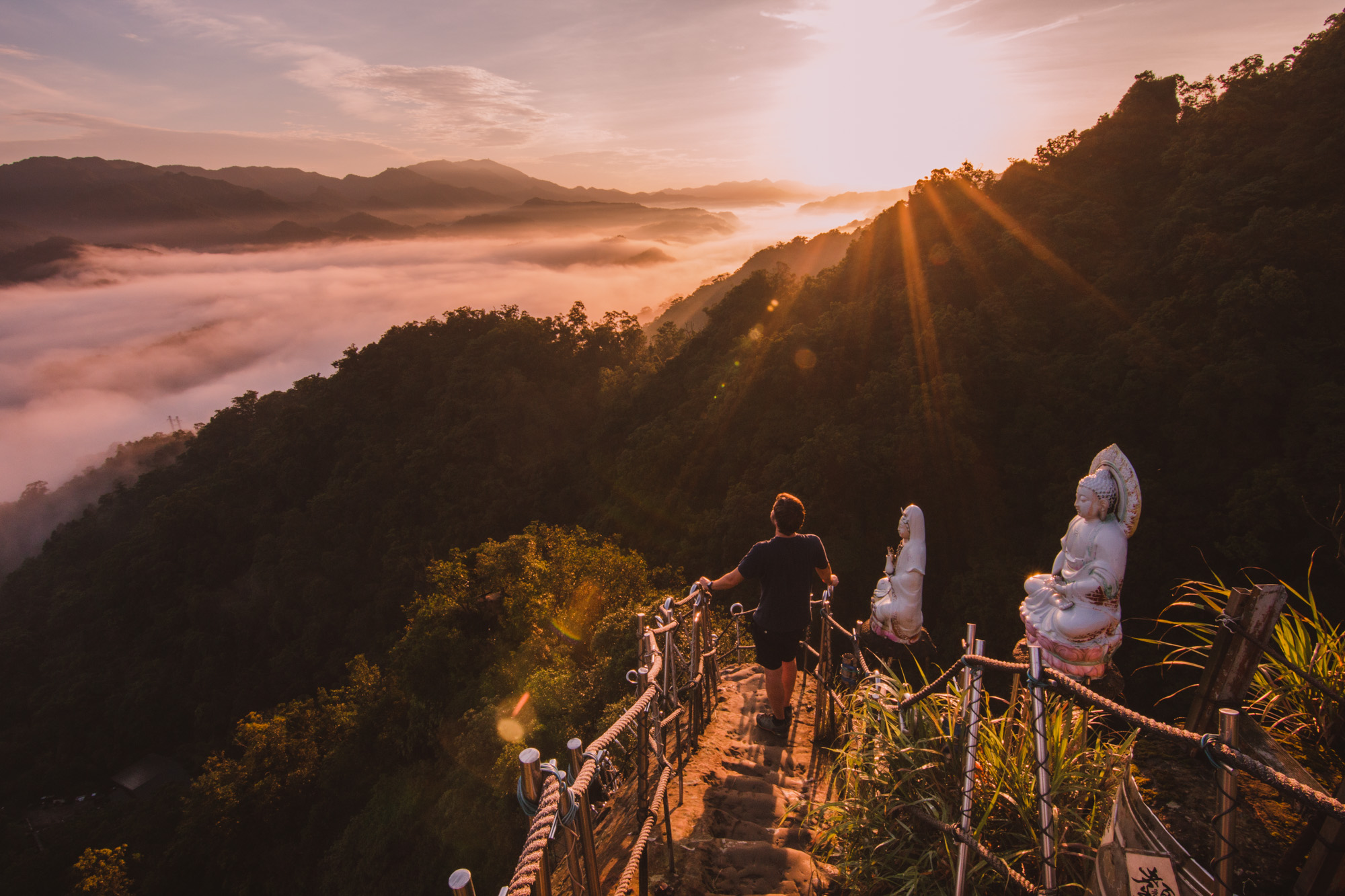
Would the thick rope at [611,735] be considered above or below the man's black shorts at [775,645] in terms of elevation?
above

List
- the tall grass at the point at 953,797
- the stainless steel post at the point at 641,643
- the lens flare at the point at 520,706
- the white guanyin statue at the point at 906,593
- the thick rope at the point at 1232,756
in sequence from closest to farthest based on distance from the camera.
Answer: the thick rope at the point at 1232,756 → the tall grass at the point at 953,797 → the stainless steel post at the point at 641,643 → the white guanyin statue at the point at 906,593 → the lens flare at the point at 520,706

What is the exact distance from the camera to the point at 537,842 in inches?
58.2

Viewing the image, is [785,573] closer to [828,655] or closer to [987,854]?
[828,655]

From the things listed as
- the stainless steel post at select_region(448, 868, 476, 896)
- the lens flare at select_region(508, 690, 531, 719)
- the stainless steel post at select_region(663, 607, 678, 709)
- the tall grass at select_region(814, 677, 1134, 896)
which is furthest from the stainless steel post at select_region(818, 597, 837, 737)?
the lens flare at select_region(508, 690, 531, 719)

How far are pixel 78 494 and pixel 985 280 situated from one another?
89.2 m

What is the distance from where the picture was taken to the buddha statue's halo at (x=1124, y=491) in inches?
149

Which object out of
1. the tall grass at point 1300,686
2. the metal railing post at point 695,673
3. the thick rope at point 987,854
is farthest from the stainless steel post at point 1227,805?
the metal railing post at point 695,673

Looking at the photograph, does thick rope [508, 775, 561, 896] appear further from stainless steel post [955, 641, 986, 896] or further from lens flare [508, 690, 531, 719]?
lens flare [508, 690, 531, 719]

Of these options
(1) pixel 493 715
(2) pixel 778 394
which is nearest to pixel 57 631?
(1) pixel 493 715

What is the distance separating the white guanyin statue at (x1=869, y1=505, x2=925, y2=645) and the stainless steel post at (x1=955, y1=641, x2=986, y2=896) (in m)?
2.48

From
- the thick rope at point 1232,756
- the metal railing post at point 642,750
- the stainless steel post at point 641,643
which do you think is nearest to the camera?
the thick rope at point 1232,756

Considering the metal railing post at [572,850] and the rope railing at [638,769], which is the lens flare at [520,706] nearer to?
the rope railing at [638,769]

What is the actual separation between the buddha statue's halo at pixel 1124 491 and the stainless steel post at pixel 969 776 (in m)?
2.38

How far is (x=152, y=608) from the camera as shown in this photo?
30438 millimetres
